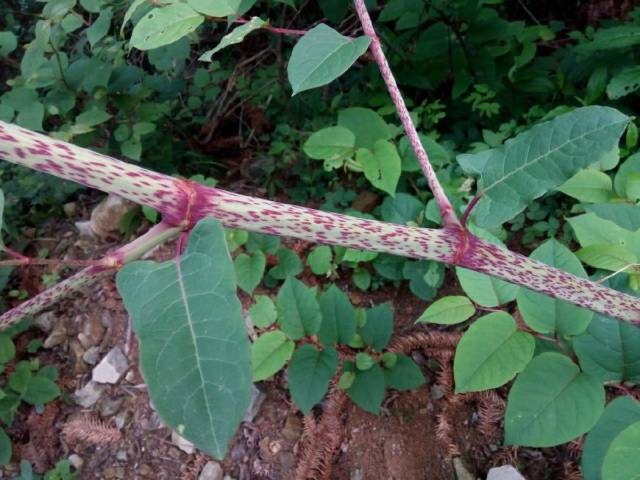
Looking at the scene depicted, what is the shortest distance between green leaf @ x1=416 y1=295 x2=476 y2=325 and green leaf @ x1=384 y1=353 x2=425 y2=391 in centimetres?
26

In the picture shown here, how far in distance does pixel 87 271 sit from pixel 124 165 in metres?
0.11

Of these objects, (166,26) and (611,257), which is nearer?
(166,26)

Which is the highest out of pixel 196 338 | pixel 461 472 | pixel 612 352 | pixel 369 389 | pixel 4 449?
pixel 196 338

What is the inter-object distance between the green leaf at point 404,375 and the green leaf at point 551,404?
1.57 ft

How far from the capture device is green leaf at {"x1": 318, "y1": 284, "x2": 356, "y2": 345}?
1.37m

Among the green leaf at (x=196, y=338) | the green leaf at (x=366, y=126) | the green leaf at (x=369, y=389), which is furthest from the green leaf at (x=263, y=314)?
the green leaf at (x=196, y=338)

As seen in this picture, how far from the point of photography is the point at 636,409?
0.88 meters

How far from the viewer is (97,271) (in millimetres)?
507

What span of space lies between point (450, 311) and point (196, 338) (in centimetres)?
83

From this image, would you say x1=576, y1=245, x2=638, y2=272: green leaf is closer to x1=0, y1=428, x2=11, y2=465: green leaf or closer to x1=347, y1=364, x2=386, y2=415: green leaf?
x1=347, y1=364, x2=386, y2=415: green leaf

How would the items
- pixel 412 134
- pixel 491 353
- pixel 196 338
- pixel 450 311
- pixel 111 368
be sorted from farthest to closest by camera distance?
1. pixel 111 368
2. pixel 450 311
3. pixel 491 353
4. pixel 412 134
5. pixel 196 338

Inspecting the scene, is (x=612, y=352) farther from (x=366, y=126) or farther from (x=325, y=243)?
(x=366, y=126)

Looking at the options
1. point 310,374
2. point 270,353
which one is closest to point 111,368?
point 270,353

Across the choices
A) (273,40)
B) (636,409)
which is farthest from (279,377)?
(273,40)
